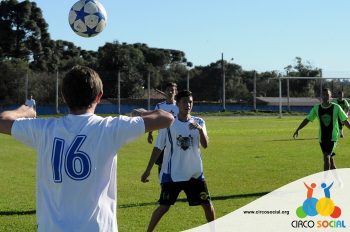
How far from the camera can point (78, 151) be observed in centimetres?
340

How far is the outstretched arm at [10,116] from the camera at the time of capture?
350cm

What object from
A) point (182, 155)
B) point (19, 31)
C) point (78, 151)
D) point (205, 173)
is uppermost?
point (19, 31)

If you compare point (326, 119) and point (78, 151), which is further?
point (326, 119)

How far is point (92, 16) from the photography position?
10312 millimetres

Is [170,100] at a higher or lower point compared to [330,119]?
higher

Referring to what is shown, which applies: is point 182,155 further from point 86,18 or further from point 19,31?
point 19,31

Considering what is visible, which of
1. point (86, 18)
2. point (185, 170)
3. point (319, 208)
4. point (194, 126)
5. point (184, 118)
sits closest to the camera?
point (194, 126)

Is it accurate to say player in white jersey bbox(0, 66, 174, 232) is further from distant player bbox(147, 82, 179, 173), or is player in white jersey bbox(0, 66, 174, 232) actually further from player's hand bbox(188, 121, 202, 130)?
distant player bbox(147, 82, 179, 173)

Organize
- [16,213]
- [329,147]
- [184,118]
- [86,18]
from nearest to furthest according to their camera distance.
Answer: [184,118]
[16,213]
[86,18]
[329,147]

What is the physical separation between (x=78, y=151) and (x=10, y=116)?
48cm

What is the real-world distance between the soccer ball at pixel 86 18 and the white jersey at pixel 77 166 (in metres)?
6.97

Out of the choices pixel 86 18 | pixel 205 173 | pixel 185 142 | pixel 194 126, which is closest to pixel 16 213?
pixel 185 142

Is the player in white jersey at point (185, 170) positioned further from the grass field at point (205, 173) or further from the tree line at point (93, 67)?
the tree line at point (93, 67)

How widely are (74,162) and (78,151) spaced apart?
0.06m
